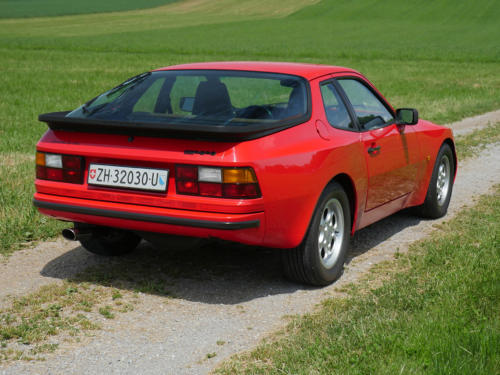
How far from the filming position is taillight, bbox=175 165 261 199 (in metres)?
4.27

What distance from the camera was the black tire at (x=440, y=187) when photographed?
6.76 meters

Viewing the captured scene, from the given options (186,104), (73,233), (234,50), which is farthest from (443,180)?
(234,50)

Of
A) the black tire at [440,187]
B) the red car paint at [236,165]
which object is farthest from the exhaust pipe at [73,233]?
the black tire at [440,187]

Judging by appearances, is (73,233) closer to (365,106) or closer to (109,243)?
(109,243)

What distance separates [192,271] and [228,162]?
135 cm

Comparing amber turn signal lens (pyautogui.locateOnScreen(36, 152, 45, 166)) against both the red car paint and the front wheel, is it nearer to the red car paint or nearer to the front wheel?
the red car paint

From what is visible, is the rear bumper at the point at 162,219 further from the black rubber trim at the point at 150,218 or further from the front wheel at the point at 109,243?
the front wheel at the point at 109,243

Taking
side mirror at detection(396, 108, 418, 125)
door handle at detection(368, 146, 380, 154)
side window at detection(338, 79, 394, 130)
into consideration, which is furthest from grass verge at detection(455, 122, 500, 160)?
door handle at detection(368, 146, 380, 154)

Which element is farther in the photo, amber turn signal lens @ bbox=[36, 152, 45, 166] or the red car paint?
amber turn signal lens @ bbox=[36, 152, 45, 166]

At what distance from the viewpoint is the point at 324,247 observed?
5082 mm

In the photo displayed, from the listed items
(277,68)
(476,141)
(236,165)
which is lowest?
(476,141)

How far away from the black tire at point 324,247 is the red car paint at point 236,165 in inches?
A: 4.4

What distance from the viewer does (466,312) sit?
420cm

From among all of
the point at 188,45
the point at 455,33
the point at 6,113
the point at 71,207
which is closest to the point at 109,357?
the point at 71,207
